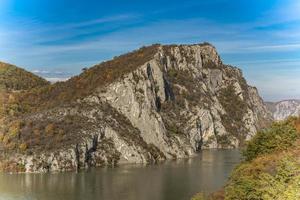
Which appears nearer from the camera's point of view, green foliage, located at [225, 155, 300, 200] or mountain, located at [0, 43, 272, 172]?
green foliage, located at [225, 155, 300, 200]

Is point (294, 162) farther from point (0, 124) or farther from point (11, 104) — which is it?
point (11, 104)

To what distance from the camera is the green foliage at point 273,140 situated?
3408 inches

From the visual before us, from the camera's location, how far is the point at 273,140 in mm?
91375

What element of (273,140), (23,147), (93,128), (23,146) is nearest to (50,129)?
(23,146)

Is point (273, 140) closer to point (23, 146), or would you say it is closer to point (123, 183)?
point (123, 183)

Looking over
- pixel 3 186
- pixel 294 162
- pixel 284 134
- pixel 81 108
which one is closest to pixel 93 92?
pixel 81 108

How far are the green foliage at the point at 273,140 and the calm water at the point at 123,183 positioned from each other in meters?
13.4

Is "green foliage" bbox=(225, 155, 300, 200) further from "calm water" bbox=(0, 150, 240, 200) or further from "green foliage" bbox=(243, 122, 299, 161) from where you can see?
"calm water" bbox=(0, 150, 240, 200)

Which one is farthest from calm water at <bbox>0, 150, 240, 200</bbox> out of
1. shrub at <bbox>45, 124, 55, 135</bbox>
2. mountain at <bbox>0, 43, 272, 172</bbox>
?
shrub at <bbox>45, 124, 55, 135</bbox>

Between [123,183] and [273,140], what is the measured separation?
129 ft

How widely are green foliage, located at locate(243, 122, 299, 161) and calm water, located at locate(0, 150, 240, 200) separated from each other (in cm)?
1337

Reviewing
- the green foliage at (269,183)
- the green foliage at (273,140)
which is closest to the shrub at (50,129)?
the green foliage at (273,140)

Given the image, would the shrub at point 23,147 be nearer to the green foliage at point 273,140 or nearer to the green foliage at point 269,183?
the green foliage at point 273,140

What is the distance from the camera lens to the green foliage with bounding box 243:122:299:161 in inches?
3408
